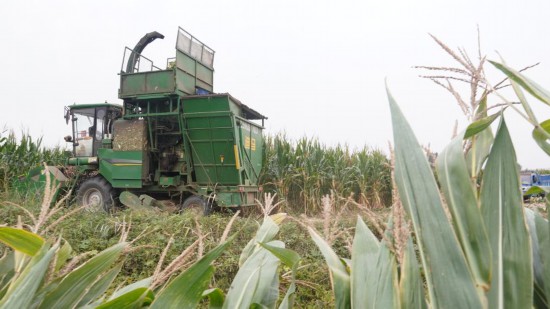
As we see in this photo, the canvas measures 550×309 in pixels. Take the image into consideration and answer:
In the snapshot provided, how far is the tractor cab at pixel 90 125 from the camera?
9031 millimetres

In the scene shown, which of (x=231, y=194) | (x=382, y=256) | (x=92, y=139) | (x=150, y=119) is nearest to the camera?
(x=382, y=256)

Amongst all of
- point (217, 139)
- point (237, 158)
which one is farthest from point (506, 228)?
point (217, 139)

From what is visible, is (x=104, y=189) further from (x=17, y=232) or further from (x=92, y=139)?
(x=17, y=232)

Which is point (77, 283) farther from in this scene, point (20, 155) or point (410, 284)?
point (20, 155)

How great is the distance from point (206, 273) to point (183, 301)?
0.06 metres

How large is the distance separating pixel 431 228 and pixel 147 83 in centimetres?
847

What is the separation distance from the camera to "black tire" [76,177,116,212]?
8.47m

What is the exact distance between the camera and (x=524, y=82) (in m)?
0.53

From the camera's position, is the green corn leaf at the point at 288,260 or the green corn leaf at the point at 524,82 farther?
the green corn leaf at the point at 288,260

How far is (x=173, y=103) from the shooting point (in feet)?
27.1

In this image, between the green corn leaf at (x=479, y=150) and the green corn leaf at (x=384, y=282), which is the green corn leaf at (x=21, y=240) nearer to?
the green corn leaf at (x=384, y=282)

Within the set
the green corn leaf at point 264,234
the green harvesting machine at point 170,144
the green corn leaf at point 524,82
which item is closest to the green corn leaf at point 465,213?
the green corn leaf at point 524,82

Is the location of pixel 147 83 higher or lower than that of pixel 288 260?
higher

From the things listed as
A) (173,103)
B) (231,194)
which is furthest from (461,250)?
(173,103)
